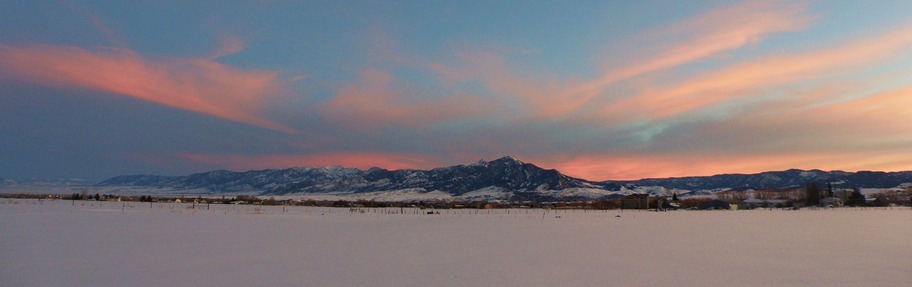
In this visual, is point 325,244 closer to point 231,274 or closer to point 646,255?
point 231,274

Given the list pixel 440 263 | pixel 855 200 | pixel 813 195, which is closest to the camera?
pixel 440 263

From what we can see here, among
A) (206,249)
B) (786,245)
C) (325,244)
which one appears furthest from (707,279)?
(206,249)

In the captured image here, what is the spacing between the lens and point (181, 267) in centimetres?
1393

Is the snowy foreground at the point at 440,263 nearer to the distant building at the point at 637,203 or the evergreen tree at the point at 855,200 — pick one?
the distant building at the point at 637,203

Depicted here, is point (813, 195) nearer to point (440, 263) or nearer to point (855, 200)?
point (855, 200)

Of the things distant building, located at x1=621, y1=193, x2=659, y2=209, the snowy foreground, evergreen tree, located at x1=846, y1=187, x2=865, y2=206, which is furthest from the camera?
evergreen tree, located at x1=846, y1=187, x2=865, y2=206

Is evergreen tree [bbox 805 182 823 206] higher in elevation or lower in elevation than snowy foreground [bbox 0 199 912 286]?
lower

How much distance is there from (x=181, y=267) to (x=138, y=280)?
7.17ft

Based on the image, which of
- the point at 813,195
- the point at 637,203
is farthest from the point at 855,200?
the point at 637,203

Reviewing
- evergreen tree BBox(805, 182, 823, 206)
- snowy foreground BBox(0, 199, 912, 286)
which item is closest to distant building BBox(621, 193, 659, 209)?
evergreen tree BBox(805, 182, 823, 206)

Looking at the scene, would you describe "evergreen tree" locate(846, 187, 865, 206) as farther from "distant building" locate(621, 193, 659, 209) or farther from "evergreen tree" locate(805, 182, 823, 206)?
"distant building" locate(621, 193, 659, 209)

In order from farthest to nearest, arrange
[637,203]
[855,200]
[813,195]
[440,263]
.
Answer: [813,195] < [855,200] < [637,203] < [440,263]

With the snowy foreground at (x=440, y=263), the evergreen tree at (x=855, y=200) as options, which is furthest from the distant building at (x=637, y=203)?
the snowy foreground at (x=440, y=263)

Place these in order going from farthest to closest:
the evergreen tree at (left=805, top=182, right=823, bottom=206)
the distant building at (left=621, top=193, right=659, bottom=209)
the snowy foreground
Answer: the evergreen tree at (left=805, top=182, right=823, bottom=206)
the distant building at (left=621, top=193, right=659, bottom=209)
the snowy foreground
